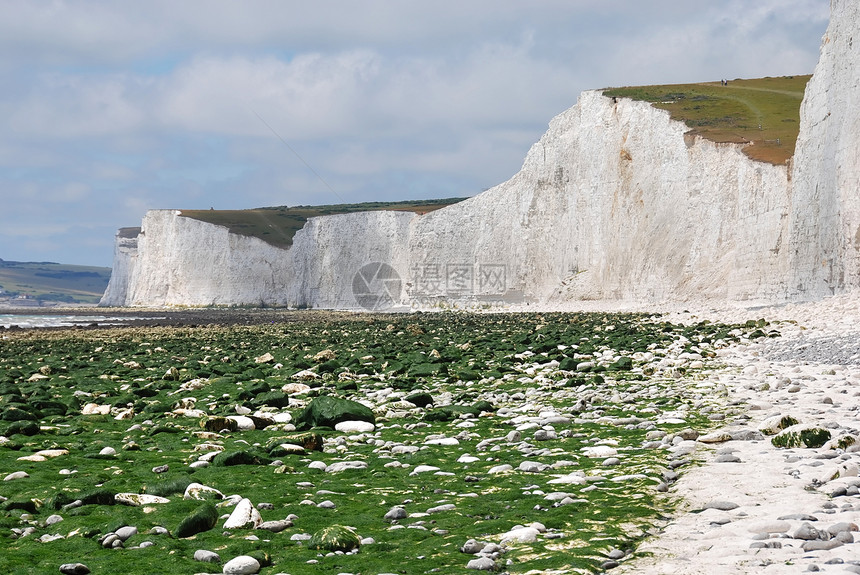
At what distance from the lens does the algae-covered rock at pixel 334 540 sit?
162 inches

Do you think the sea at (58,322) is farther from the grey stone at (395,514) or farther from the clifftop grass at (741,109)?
the grey stone at (395,514)

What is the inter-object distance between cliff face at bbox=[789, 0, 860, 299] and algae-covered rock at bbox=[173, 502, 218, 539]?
2595 cm

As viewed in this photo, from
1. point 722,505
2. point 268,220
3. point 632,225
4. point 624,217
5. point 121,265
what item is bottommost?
point 722,505

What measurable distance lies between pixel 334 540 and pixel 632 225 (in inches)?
1804

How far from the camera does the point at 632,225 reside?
47.6 meters

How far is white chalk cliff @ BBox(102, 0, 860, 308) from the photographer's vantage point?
28312 millimetres

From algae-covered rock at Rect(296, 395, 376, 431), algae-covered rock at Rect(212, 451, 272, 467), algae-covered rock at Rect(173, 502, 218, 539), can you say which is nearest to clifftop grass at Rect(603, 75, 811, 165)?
algae-covered rock at Rect(296, 395, 376, 431)

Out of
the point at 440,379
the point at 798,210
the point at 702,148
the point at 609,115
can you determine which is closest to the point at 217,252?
the point at 609,115

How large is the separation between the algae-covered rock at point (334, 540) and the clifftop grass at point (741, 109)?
3606 cm

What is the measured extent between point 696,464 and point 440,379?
7.05m

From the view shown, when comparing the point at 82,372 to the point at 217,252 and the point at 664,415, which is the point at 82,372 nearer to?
the point at 664,415

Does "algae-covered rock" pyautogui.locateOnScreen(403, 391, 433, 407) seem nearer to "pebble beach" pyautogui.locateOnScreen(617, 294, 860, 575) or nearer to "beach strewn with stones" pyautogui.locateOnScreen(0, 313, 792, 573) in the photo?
"beach strewn with stones" pyautogui.locateOnScreen(0, 313, 792, 573)

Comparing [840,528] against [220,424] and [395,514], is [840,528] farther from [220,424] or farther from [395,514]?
[220,424]

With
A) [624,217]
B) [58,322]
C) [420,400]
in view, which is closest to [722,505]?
[420,400]
